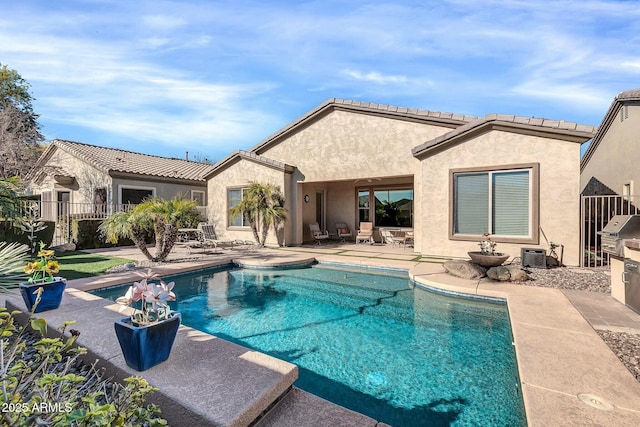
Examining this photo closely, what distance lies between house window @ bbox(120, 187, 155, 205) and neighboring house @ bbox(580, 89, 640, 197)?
21.3 metres

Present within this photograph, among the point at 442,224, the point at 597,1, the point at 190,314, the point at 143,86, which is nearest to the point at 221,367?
the point at 190,314

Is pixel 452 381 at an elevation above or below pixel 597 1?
below

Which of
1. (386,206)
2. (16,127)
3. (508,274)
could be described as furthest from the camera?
(16,127)

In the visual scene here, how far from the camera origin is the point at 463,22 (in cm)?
906

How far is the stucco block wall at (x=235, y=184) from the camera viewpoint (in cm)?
1480

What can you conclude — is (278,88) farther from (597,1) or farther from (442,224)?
(597,1)

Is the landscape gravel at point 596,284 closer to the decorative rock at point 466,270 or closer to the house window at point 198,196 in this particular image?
the decorative rock at point 466,270

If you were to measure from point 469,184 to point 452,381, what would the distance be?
8124 mm

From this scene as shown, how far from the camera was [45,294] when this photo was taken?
196 inches

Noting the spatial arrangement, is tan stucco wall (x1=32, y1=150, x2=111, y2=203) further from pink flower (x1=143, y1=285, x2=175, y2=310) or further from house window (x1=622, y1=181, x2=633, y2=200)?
house window (x1=622, y1=181, x2=633, y2=200)

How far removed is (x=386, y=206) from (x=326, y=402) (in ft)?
46.8

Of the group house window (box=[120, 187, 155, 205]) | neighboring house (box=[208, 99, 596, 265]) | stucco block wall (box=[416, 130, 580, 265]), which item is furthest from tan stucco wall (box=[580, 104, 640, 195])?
house window (box=[120, 187, 155, 205])

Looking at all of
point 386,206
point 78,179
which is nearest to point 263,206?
point 386,206

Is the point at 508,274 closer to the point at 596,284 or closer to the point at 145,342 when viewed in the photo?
the point at 596,284
